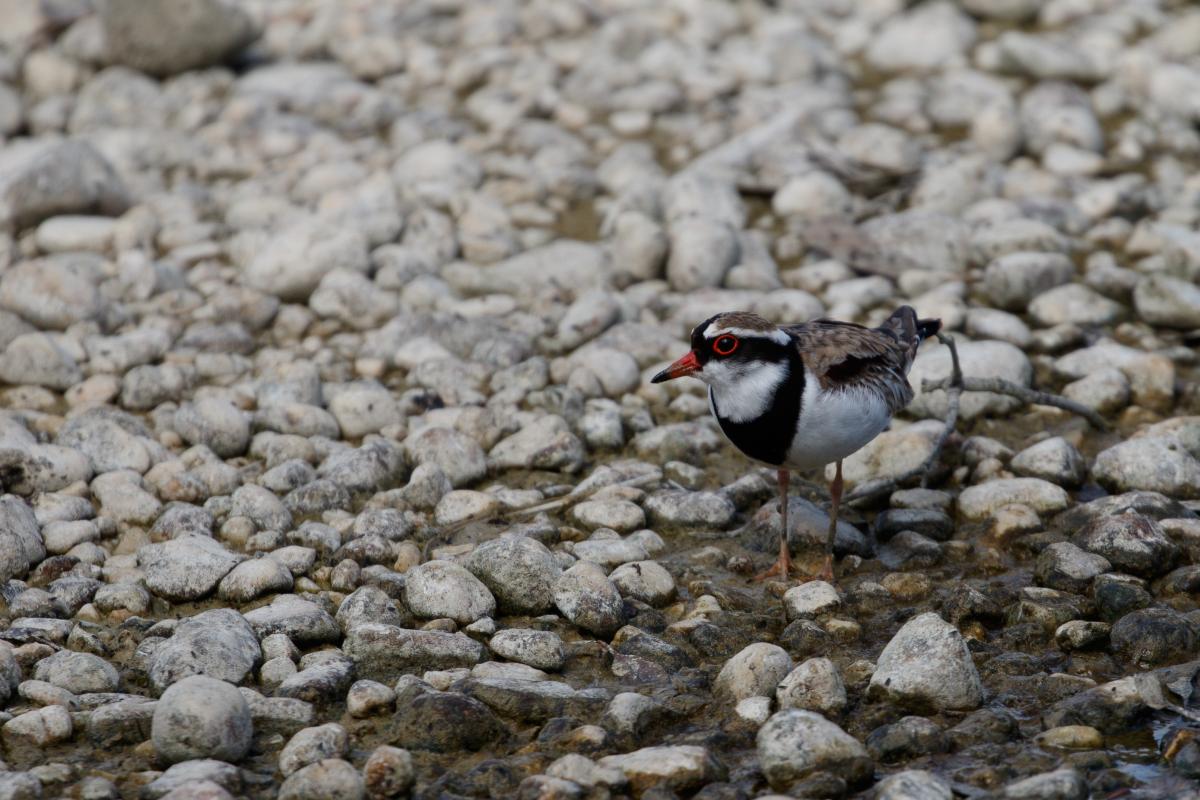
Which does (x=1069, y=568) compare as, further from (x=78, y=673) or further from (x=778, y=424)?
(x=78, y=673)

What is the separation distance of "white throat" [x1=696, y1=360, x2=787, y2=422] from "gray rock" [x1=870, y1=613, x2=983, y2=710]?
142 cm

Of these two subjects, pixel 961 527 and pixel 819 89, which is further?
pixel 819 89

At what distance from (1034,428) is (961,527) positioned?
1328mm

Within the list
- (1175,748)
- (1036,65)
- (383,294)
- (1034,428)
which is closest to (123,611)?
(383,294)

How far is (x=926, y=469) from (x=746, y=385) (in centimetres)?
166

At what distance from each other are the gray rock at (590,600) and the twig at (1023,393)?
→ 2.72 m

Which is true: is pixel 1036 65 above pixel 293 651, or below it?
above

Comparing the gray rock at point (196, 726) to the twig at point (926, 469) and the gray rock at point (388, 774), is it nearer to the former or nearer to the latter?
the gray rock at point (388, 774)

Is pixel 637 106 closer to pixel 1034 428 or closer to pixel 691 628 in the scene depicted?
pixel 1034 428

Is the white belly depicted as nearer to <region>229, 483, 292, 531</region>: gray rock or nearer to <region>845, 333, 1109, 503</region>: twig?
<region>845, 333, 1109, 503</region>: twig

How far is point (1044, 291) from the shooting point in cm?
996

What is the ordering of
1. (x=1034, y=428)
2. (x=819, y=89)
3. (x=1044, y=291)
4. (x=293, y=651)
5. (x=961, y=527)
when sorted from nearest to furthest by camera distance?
(x=293, y=651), (x=961, y=527), (x=1034, y=428), (x=1044, y=291), (x=819, y=89)

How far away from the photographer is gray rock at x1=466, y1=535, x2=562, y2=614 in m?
6.70

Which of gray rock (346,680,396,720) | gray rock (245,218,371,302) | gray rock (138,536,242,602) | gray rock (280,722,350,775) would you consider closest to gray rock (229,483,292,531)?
gray rock (138,536,242,602)
